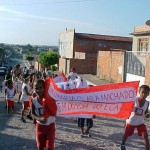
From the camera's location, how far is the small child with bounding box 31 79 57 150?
599cm

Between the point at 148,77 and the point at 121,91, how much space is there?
29.8 feet

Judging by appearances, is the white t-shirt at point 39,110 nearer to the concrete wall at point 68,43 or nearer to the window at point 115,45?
the concrete wall at point 68,43

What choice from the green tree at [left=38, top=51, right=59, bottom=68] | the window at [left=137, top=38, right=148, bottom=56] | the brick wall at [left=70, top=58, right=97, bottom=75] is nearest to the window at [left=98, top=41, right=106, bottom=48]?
the green tree at [left=38, top=51, right=59, bottom=68]

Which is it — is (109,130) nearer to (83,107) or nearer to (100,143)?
(100,143)

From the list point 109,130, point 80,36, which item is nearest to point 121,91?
point 109,130

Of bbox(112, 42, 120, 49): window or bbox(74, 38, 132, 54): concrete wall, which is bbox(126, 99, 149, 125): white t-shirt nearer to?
bbox(74, 38, 132, 54): concrete wall

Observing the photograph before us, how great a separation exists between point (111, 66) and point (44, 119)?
21.9m

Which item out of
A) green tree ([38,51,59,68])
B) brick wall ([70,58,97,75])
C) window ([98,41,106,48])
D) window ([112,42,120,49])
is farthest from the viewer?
window ([112,42,120,49])

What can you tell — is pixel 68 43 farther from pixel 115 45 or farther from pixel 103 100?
pixel 103 100

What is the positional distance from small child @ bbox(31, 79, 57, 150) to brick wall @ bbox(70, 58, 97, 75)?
110 ft

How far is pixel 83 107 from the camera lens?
7.48m

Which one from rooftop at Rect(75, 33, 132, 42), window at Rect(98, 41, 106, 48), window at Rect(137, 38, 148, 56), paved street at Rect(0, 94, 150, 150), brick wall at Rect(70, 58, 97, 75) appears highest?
→ rooftop at Rect(75, 33, 132, 42)

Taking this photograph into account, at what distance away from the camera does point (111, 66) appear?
27.6 meters

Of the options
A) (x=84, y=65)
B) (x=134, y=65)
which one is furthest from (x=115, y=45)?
(x=134, y=65)
